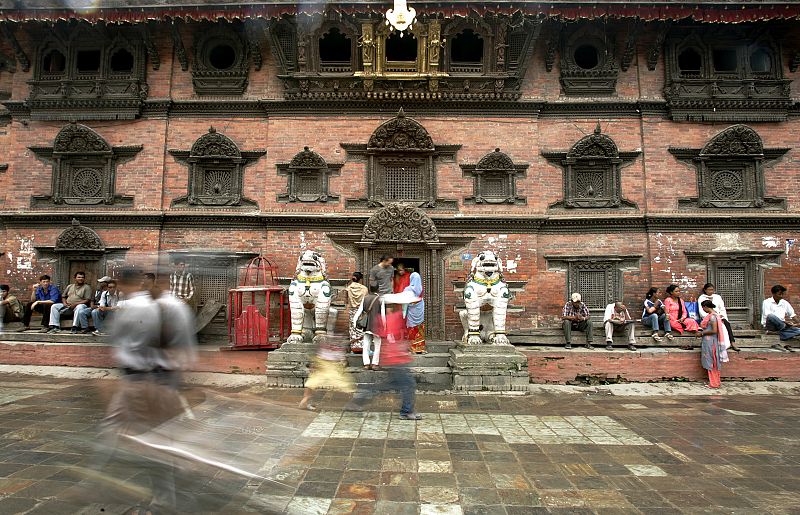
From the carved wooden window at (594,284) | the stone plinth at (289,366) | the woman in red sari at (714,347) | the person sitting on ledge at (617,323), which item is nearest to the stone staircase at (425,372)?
Result: the stone plinth at (289,366)

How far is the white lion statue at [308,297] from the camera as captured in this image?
9438mm

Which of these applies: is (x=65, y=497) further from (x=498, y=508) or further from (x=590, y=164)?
(x=590, y=164)

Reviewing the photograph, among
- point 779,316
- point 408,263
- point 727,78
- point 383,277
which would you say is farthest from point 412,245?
point 727,78

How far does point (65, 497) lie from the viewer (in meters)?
4.17

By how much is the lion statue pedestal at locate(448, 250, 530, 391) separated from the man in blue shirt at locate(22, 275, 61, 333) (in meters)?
9.44

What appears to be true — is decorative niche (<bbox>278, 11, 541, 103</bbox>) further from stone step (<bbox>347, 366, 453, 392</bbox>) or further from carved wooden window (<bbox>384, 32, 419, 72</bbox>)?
stone step (<bbox>347, 366, 453, 392</bbox>)

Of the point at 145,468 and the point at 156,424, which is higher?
the point at 156,424

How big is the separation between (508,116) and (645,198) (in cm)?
392

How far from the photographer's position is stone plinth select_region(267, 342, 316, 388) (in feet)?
29.5

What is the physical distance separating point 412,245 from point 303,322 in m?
3.12

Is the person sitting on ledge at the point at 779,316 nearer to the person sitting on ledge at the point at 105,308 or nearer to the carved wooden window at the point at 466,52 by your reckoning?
the carved wooden window at the point at 466,52

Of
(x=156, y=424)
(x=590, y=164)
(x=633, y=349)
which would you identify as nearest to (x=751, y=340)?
(x=633, y=349)

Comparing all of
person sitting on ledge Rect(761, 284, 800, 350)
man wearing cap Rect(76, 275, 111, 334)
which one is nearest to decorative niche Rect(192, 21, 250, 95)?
man wearing cap Rect(76, 275, 111, 334)

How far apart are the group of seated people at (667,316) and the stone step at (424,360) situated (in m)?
2.89
